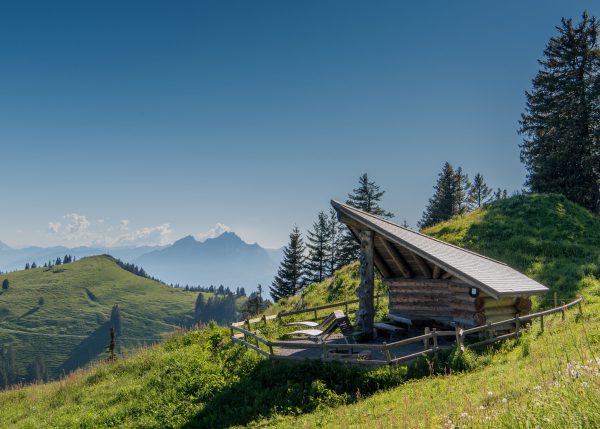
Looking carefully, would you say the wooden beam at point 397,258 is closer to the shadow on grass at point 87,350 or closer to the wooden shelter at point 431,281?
the wooden shelter at point 431,281

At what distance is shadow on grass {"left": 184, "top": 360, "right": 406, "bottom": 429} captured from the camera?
1307 cm

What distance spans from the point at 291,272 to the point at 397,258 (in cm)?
3914

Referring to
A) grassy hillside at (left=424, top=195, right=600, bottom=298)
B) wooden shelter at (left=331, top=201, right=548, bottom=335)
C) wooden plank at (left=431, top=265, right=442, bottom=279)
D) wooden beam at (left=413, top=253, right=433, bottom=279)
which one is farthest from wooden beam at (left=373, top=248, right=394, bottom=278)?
grassy hillside at (left=424, top=195, right=600, bottom=298)

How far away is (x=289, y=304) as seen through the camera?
35875 mm

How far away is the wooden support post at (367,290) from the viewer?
19547 mm

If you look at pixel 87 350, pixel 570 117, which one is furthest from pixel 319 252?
pixel 87 350

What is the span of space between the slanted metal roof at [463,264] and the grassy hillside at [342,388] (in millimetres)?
1896

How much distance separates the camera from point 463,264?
711 inches

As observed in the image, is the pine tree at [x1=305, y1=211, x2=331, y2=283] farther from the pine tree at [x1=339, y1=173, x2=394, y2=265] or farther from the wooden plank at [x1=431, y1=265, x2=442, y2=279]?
the wooden plank at [x1=431, y1=265, x2=442, y2=279]

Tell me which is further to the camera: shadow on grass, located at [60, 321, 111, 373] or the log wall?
shadow on grass, located at [60, 321, 111, 373]

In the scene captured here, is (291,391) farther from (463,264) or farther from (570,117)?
(570,117)

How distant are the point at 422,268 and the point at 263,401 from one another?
393 inches

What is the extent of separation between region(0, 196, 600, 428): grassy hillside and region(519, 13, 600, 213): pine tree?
14548 millimetres

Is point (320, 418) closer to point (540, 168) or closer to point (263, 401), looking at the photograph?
point (263, 401)
